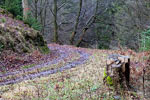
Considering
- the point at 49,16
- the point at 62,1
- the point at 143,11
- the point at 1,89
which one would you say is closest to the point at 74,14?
the point at 62,1

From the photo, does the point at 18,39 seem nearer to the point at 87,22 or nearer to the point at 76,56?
the point at 76,56

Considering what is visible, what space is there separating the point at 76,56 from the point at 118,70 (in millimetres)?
7644

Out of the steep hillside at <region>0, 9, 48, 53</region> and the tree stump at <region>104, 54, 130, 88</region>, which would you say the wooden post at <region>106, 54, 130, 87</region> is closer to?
the tree stump at <region>104, 54, 130, 88</region>

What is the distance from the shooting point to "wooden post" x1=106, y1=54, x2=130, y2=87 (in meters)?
4.21

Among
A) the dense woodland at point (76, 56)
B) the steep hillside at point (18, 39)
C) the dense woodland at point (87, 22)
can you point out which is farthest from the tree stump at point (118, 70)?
the dense woodland at point (87, 22)

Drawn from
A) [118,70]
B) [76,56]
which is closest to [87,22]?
[76,56]

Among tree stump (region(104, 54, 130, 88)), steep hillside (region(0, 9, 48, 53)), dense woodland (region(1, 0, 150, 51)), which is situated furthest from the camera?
dense woodland (region(1, 0, 150, 51))

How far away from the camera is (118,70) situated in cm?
422

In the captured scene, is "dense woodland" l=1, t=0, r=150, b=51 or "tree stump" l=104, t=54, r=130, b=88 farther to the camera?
"dense woodland" l=1, t=0, r=150, b=51

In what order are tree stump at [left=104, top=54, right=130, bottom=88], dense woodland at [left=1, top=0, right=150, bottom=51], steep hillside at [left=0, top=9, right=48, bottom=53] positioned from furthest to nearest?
dense woodland at [left=1, top=0, right=150, bottom=51] < steep hillside at [left=0, top=9, right=48, bottom=53] < tree stump at [left=104, top=54, right=130, bottom=88]

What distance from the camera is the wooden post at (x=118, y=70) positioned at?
13.8 ft

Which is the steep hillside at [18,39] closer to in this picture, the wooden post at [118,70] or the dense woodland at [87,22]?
the dense woodland at [87,22]

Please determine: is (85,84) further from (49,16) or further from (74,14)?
(49,16)

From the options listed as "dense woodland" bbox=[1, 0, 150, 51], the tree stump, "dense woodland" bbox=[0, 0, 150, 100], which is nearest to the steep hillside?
"dense woodland" bbox=[0, 0, 150, 100]
